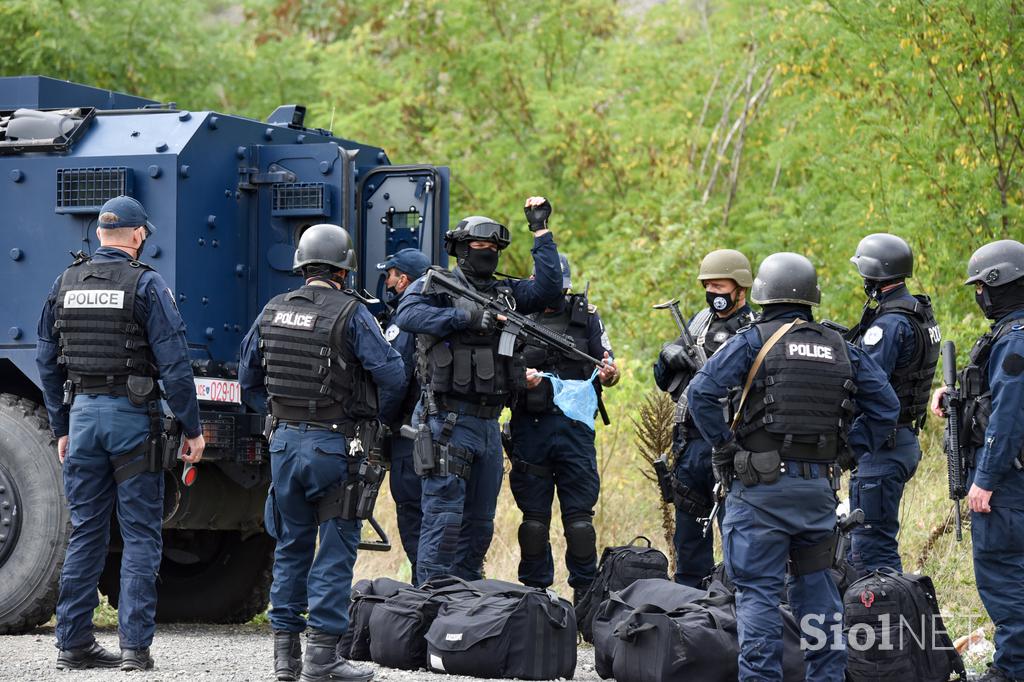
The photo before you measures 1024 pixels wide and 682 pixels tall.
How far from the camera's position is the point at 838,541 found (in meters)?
5.96

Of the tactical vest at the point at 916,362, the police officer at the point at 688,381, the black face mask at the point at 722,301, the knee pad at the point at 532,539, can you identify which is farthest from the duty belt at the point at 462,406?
the tactical vest at the point at 916,362

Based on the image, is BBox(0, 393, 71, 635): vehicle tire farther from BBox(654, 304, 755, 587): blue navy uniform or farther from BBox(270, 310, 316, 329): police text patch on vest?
BBox(654, 304, 755, 587): blue navy uniform

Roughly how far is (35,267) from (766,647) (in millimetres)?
4626

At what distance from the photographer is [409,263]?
8.09 m

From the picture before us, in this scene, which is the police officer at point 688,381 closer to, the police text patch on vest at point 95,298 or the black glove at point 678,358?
the black glove at point 678,358

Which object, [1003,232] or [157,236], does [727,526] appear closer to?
[157,236]

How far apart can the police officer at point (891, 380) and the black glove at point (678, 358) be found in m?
0.89

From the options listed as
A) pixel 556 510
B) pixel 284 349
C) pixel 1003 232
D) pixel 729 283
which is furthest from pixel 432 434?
pixel 1003 232

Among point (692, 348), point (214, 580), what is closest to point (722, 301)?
point (692, 348)

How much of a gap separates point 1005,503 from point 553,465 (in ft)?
8.45

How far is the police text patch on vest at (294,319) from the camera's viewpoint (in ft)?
21.0

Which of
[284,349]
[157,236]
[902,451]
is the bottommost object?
[902,451]

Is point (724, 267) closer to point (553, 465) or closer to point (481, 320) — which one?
point (481, 320)

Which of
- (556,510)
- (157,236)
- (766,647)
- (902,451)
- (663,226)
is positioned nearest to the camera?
(766,647)
